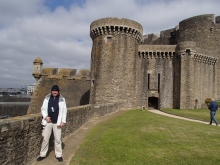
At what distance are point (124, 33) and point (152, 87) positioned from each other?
24.5 feet

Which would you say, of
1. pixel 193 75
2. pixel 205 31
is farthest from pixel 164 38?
pixel 193 75

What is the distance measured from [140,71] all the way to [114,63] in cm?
506

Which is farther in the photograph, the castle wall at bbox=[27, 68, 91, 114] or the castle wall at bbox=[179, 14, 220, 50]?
the castle wall at bbox=[179, 14, 220, 50]

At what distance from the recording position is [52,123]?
5301mm

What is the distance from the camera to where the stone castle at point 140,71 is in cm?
2100

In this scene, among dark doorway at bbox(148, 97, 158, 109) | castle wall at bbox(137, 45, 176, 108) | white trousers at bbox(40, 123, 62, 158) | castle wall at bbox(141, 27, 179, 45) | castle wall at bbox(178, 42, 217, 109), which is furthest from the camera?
castle wall at bbox(141, 27, 179, 45)

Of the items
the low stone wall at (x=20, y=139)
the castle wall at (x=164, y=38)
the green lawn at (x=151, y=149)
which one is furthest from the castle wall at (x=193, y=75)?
the low stone wall at (x=20, y=139)

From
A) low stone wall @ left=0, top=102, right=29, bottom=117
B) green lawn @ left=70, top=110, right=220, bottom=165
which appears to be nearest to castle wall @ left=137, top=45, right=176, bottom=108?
green lawn @ left=70, top=110, right=220, bottom=165

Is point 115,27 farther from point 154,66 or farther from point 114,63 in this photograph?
point 154,66

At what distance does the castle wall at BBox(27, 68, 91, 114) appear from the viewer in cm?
2611

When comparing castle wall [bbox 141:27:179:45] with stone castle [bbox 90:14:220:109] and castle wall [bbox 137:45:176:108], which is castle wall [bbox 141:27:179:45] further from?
castle wall [bbox 137:45:176:108]

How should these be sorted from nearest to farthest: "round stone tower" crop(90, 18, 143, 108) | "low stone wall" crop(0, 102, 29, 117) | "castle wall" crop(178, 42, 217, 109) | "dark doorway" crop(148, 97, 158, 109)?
"round stone tower" crop(90, 18, 143, 108) < "castle wall" crop(178, 42, 217, 109) < "dark doorway" crop(148, 97, 158, 109) < "low stone wall" crop(0, 102, 29, 117)

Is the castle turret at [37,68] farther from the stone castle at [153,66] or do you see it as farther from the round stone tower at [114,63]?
the round stone tower at [114,63]

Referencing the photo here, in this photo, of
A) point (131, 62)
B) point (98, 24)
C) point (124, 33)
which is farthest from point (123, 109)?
point (98, 24)
